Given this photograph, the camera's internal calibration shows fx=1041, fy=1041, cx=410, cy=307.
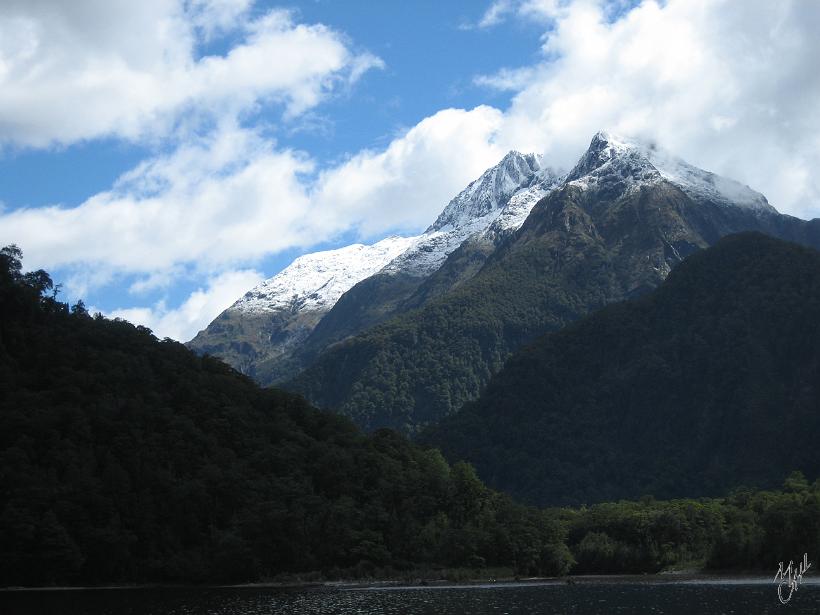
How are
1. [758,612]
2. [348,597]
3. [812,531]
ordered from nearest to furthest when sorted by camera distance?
[758,612] < [348,597] < [812,531]

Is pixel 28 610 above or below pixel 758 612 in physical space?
above

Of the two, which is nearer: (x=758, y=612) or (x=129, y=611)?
(x=758, y=612)

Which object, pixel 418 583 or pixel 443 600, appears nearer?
pixel 443 600

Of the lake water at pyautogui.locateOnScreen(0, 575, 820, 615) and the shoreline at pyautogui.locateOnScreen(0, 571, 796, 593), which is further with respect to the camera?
the shoreline at pyautogui.locateOnScreen(0, 571, 796, 593)

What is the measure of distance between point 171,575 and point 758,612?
111 meters

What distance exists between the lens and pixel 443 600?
157250 mm

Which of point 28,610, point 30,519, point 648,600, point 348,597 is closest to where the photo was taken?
point 28,610

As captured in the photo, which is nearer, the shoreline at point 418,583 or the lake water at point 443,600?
the lake water at point 443,600

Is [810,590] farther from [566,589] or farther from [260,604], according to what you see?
[260,604]

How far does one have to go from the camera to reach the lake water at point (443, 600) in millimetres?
136875

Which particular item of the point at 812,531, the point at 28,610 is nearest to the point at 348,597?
the point at 28,610

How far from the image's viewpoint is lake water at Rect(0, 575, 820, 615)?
137 metres

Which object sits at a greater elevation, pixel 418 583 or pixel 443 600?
pixel 418 583

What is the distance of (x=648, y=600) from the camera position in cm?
15062
